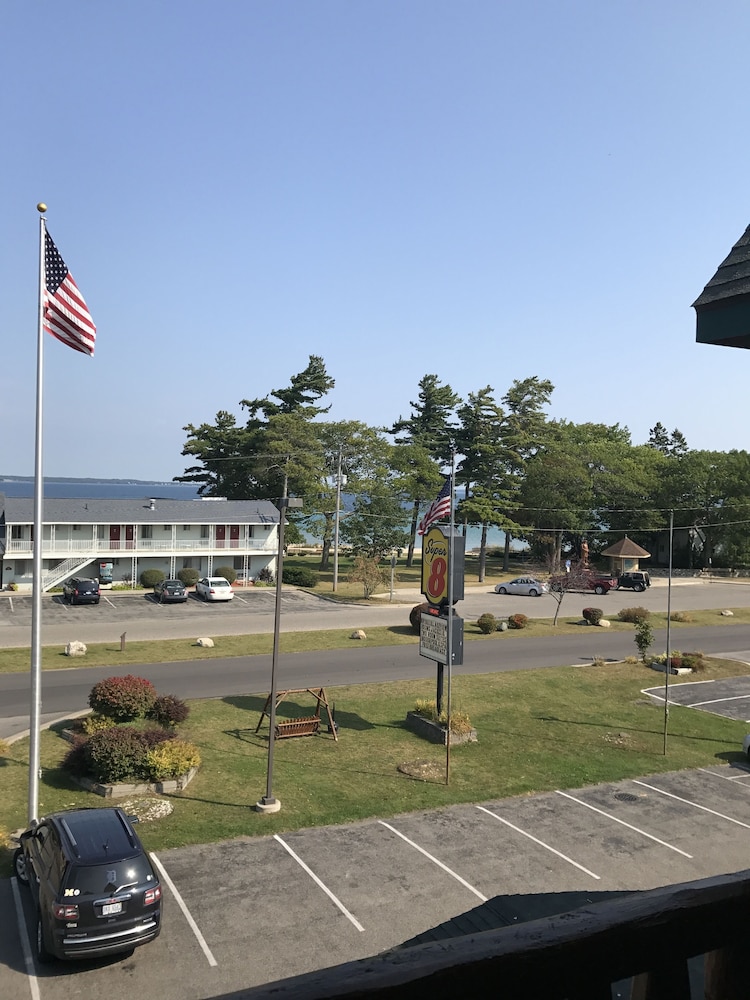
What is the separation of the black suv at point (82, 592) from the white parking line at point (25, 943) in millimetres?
36682

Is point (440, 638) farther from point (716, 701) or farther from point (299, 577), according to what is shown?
point (299, 577)

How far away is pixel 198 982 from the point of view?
12008 mm

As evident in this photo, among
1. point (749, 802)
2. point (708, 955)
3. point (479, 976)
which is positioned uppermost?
point (479, 976)

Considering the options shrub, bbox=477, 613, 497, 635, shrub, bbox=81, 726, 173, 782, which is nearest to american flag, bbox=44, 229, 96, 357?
shrub, bbox=81, 726, 173, 782

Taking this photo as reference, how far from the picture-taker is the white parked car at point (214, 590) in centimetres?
5388

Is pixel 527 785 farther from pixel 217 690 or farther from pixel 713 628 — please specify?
pixel 713 628

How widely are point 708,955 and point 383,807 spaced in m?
18.7

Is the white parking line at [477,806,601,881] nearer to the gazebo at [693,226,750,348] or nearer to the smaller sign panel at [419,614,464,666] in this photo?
the smaller sign panel at [419,614,464,666]

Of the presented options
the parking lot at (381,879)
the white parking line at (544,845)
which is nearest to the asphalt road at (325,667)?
the parking lot at (381,879)

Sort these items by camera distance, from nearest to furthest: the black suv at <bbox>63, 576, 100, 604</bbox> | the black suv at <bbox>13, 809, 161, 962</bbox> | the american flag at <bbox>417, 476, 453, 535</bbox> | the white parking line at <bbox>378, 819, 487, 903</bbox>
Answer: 1. the black suv at <bbox>13, 809, 161, 962</bbox>
2. the white parking line at <bbox>378, 819, 487, 903</bbox>
3. the american flag at <bbox>417, 476, 453, 535</bbox>
4. the black suv at <bbox>63, 576, 100, 604</bbox>

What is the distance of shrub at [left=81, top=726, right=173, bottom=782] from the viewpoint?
65.7 feet

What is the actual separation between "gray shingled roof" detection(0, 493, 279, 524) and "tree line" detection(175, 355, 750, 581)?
5.61m

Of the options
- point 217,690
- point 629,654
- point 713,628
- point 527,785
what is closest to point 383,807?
point 527,785

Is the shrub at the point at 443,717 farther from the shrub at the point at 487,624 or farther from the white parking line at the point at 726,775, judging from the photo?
the shrub at the point at 487,624
